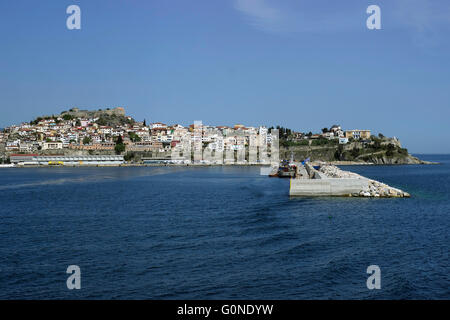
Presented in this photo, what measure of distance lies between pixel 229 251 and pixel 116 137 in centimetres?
15039

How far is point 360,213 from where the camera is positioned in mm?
26062

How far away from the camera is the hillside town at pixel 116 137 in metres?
148

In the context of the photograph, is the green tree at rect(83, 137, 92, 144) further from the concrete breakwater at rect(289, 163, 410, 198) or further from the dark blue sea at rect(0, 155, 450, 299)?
the concrete breakwater at rect(289, 163, 410, 198)

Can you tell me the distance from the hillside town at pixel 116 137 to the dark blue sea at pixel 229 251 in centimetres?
11974

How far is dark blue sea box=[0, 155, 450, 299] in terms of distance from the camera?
40.5 ft

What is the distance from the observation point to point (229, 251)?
16.5 metres

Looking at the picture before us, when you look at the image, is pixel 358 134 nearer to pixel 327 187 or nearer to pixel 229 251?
pixel 327 187

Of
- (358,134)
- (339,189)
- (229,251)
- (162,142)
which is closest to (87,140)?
(162,142)

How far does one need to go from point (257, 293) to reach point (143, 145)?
14319 centimetres

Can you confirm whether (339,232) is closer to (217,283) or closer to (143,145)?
(217,283)

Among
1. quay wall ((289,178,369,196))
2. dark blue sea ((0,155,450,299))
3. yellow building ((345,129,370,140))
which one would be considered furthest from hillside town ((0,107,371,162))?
dark blue sea ((0,155,450,299))

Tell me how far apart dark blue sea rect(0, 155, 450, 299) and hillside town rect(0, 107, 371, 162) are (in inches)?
4714

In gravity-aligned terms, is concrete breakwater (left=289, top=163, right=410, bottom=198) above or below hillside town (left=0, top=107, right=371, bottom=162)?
below

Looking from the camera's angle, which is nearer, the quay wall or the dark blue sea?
the dark blue sea
